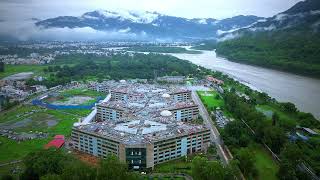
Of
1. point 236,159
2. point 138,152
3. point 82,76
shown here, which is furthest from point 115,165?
point 82,76

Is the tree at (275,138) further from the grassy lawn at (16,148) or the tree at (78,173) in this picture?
the grassy lawn at (16,148)

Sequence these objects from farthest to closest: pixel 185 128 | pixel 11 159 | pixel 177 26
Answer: pixel 177 26
pixel 185 128
pixel 11 159

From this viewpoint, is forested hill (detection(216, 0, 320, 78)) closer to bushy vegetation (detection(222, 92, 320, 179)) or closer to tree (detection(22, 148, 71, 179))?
bushy vegetation (detection(222, 92, 320, 179))

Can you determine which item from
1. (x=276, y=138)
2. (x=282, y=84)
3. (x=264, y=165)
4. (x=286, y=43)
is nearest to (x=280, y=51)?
(x=286, y=43)

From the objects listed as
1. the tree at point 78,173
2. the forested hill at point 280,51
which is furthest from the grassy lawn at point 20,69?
the tree at point 78,173

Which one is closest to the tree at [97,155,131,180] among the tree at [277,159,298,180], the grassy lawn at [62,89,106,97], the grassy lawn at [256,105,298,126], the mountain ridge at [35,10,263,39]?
the tree at [277,159,298,180]

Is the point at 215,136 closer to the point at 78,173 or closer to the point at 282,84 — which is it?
the point at 78,173

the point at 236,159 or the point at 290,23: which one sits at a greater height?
the point at 290,23

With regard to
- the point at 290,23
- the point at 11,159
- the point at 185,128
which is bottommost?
the point at 11,159

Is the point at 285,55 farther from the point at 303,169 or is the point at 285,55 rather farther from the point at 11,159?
the point at 11,159
